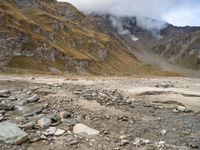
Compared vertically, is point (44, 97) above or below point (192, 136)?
above

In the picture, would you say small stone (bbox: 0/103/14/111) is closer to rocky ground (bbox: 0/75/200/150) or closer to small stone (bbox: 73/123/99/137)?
rocky ground (bbox: 0/75/200/150)

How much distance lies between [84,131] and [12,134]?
3.89 m

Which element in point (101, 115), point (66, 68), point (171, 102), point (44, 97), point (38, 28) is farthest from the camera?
point (38, 28)

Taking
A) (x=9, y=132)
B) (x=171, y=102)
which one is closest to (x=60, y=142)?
(x=9, y=132)

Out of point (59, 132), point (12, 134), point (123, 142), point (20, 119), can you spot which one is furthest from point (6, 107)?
point (123, 142)

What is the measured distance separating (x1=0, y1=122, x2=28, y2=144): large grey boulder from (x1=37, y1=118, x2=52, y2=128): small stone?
1477mm

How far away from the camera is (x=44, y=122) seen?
2184 centimetres

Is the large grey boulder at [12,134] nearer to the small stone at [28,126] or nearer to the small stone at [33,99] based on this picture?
the small stone at [28,126]

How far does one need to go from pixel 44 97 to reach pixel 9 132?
25.8 ft

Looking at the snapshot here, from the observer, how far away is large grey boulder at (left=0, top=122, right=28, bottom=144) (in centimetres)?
1948

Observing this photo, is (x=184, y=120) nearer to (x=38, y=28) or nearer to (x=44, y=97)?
(x=44, y=97)

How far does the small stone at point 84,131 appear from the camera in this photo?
20.9m

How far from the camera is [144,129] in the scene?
23.2 meters

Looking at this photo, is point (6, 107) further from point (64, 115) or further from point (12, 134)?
point (12, 134)
